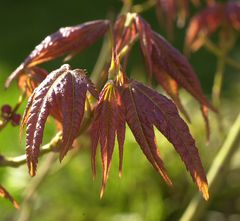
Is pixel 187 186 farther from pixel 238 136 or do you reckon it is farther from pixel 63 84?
pixel 63 84

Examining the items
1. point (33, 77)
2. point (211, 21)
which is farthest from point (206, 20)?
point (33, 77)

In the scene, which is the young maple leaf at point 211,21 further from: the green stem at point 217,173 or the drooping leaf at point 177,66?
the drooping leaf at point 177,66

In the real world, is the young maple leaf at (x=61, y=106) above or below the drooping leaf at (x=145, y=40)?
above

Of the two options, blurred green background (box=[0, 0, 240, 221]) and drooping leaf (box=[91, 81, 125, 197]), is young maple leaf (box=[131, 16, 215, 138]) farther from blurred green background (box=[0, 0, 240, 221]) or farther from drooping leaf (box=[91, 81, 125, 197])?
blurred green background (box=[0, 0, 240, 221])

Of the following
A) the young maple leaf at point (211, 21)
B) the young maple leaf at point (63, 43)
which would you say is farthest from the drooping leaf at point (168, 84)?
the young maple leaf at point (211, 21)

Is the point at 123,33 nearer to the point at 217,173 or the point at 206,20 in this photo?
the point at 217,173

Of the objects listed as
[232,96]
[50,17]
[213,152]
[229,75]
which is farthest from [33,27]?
[213,152]
